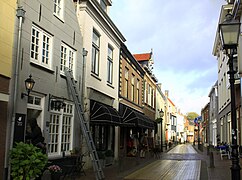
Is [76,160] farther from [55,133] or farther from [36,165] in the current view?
[36,165]

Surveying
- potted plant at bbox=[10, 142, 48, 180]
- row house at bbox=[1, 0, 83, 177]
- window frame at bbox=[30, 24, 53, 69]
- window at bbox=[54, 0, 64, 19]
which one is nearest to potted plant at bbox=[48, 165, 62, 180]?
potted plant at bbox=[10, 142, 48, 180]

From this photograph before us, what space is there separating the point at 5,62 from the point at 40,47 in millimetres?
2221

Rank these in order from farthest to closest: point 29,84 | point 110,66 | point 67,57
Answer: point 110,66, point 67,57, point 29,84

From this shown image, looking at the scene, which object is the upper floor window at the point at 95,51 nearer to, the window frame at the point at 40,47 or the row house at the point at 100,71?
the row house at the point at 100,71

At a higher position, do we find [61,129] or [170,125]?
[170,125]

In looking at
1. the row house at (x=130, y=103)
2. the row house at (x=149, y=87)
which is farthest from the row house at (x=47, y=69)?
the row house at (x=149, y=87)

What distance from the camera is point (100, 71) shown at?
57.9 feet

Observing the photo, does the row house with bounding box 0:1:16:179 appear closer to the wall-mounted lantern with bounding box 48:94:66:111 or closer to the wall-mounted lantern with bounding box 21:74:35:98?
the wall-mounted lantern with bounding box 21:74:35:98

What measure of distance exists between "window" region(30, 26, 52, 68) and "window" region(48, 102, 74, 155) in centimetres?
196

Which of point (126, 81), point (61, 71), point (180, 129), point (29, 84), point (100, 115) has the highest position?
point (126, 81)

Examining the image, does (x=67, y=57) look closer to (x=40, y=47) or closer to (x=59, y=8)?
(x=59, y=8)

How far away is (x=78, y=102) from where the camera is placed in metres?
13.7

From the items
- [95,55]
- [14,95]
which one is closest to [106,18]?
[95,55]

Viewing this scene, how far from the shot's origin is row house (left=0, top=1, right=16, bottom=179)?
30.4ft
